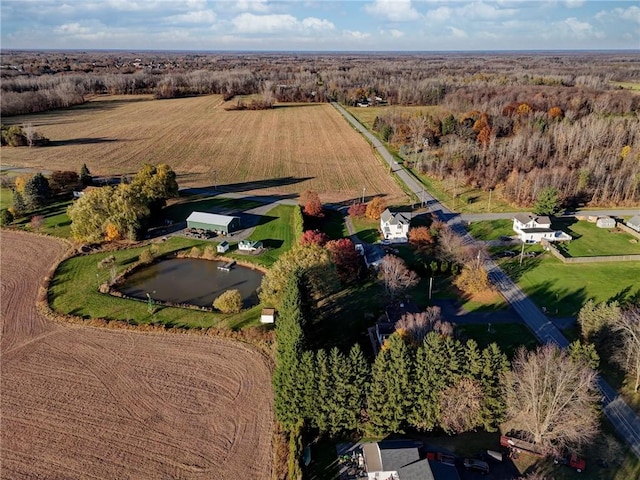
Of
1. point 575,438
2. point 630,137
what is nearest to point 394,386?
point 575,438

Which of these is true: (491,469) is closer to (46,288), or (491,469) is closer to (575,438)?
(575,438)

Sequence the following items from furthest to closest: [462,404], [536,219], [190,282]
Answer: [536,219] < [190,282] < [462,404]

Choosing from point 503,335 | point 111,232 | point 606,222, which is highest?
point 111,232

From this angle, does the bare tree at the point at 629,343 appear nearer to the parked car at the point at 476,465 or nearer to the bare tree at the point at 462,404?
the bare tree at the point at 462,404

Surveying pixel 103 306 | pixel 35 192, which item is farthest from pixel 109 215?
pixel 35 192

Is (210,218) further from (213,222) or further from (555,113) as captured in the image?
(555,113)

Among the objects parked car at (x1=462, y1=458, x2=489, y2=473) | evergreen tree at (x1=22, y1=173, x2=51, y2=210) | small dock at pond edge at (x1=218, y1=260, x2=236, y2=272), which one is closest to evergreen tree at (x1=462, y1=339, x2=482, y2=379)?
parked car at (x1=462, y1=458, x2=489, y2=473)
